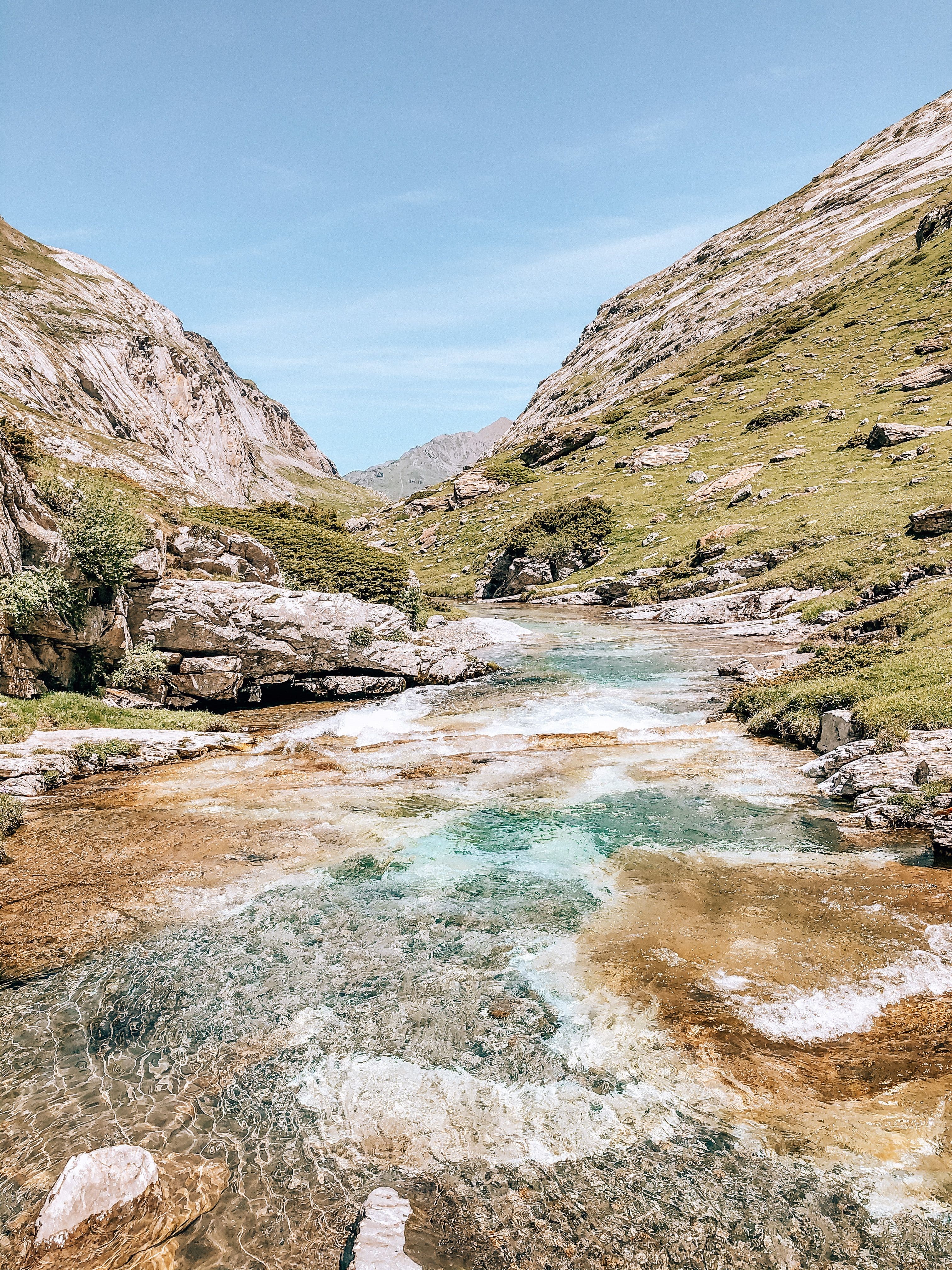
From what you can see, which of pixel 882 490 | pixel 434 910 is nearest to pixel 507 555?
pixel 882 490

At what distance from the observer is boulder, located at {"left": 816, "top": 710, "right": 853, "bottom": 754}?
15.4m

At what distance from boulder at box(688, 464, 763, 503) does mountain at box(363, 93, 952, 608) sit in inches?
10.2

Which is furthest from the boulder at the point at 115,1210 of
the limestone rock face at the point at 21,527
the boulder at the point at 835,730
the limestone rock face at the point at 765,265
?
the limestone rock face at the point at 765,265

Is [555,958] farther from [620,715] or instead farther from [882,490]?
[882,490]

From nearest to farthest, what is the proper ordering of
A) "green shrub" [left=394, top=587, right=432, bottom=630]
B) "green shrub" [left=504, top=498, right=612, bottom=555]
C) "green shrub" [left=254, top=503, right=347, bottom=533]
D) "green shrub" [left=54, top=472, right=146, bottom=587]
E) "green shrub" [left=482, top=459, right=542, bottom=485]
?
"green shrub" [left=54, top=472, right=146, bottom=587]
"green shrub" [left=394, top=587, right=432, bottom=630]
"green shrub" [left=254, top=503, right=347, bottom=533]
"green shrub" [left=504, top=498, right=612, bottom=555]
"green shrub" [left=482, top=459, right=542, bottom=485]

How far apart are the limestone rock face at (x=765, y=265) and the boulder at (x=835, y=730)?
104m

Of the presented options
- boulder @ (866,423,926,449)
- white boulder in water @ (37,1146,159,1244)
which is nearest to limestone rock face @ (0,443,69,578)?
white boulder in water @ (37,1146,159,1244)

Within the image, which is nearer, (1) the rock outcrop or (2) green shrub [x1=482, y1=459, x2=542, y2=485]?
(1) the rock outcrop

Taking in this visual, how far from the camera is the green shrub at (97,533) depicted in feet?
69.7

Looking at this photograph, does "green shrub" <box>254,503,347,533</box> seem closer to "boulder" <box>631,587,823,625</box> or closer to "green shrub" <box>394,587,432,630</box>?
"green shrub" <box>394,587,432,630</box>

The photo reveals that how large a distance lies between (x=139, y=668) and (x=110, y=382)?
10164 cm

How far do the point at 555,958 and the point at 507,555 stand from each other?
204ft

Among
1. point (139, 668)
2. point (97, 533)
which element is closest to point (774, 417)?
point (97, 533)

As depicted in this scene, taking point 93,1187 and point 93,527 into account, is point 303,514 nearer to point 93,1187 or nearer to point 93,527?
point 93,527
